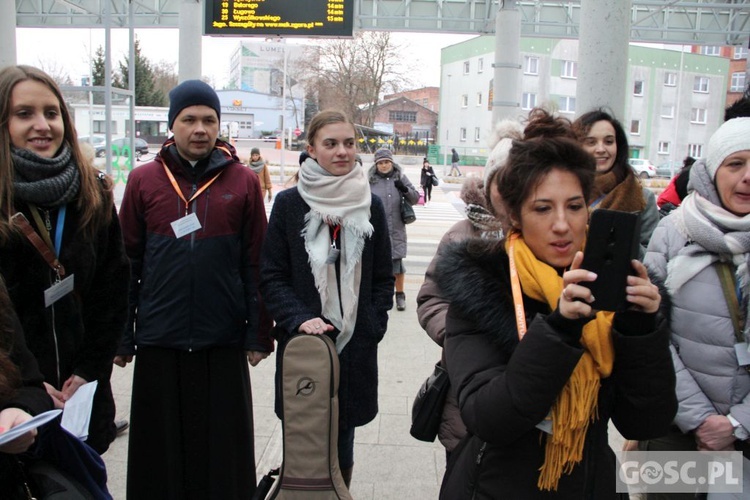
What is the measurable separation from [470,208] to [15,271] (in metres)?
1.92

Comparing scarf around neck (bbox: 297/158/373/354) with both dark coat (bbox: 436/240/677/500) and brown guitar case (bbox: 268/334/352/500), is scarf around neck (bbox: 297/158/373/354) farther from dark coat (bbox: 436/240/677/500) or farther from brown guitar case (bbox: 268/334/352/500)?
dark coat (bbox: 436/240/677/500)

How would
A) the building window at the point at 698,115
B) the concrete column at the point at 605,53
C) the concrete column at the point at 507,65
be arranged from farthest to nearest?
the building window at the point at 698,115, the concrete column at the point at 507,65, the concrete column at the point at 605,53

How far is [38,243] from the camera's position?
262cm

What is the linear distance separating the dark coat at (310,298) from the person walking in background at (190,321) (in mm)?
247

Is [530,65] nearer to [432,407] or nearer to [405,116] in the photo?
[405,116]

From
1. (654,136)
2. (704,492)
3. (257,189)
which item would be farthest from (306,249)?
(654,136)

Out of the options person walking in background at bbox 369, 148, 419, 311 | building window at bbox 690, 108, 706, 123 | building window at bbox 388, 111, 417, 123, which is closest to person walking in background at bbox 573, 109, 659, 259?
person walking in background at bbox 369, 148, 419, 311

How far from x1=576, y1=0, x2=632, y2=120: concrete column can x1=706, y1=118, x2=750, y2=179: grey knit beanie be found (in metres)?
2.49

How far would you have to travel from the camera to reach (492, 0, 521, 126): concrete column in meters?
10.2

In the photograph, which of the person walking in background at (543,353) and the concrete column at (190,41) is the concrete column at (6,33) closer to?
the concrete column at (190,41)

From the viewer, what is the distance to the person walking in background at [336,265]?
3148 mm

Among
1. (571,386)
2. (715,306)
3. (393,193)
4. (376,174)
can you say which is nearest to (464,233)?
(715,306)

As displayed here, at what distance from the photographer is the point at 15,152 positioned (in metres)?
2.66

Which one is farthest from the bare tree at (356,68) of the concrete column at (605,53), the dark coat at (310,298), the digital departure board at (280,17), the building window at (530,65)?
the dark coat at (310,298)
